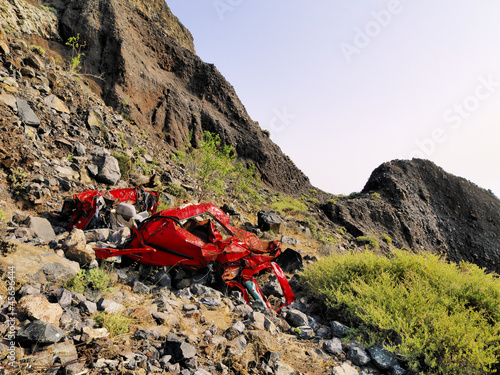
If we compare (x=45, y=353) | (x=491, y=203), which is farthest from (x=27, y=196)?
(x=491, y=203)

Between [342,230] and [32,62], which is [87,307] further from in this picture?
[342,230]

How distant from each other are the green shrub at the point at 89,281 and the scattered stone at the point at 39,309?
50 centimetres

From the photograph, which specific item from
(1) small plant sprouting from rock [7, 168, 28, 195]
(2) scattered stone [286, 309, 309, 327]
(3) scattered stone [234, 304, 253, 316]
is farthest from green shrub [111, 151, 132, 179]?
(2) scattered stone [286, 309, 309, 327]

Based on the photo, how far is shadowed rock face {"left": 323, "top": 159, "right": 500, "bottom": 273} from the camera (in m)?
18.7

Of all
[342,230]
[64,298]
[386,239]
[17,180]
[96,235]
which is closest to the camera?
[64,298]

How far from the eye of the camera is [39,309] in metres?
1.94

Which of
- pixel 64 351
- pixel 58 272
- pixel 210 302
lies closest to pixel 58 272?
pixel 58 272

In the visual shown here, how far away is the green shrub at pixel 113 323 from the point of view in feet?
6.75

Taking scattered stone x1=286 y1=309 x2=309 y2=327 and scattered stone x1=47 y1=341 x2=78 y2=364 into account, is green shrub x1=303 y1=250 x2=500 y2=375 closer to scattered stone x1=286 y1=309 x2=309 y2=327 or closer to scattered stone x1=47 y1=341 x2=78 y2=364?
scattered stone x1=286 y1=309 x2=309 y2=327

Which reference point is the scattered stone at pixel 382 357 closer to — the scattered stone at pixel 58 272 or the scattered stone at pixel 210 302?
the scattered stone at pixel 210 302

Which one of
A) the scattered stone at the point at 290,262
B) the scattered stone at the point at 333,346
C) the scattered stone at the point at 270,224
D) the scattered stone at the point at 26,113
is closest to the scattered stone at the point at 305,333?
the scattered stone at the point at 333,346

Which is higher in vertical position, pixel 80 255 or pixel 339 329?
pixel 339 329

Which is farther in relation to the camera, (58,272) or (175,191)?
(175,191)

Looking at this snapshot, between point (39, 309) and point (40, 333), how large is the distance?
29cm
